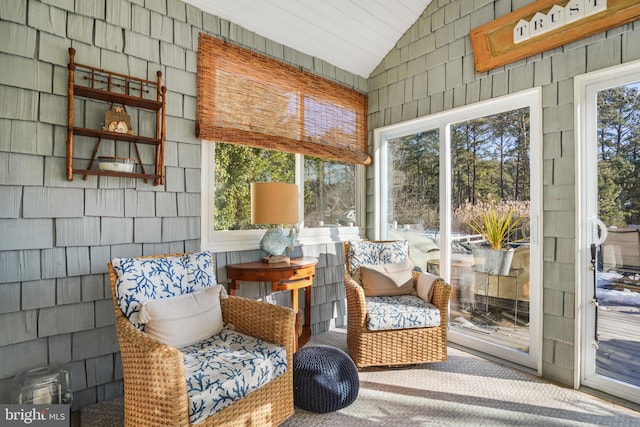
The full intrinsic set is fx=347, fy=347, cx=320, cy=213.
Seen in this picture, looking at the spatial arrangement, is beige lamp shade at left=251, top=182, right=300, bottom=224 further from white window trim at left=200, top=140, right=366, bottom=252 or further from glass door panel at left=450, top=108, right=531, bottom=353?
glass door panel at left=450, top=108, right=531, bottom=353

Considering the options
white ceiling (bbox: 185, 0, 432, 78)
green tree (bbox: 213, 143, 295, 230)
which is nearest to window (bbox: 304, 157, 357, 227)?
green tree (bbox: 213, 143, 295, 230)

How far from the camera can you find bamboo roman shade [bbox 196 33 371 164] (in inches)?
104

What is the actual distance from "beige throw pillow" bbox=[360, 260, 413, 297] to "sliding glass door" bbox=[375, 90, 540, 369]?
0.51 m

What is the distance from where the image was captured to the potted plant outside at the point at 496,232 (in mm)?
2752

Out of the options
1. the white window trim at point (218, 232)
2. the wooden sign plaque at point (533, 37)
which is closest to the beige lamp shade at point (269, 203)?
the white window trim at point (218, 232)

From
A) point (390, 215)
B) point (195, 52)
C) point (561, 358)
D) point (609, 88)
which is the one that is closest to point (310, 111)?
point (195, 52)

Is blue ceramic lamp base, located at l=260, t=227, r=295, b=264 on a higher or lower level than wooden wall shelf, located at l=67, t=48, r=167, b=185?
lower

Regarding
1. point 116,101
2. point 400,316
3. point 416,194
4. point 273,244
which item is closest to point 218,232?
point 273,244

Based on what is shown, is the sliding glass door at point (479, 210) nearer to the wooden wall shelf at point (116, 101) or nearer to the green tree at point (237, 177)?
the green tree at point (237, 177)

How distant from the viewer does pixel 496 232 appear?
9.31 feet

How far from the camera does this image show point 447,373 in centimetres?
252

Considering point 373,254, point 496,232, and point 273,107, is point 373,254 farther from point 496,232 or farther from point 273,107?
point 273,107

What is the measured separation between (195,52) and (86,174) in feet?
3.88
